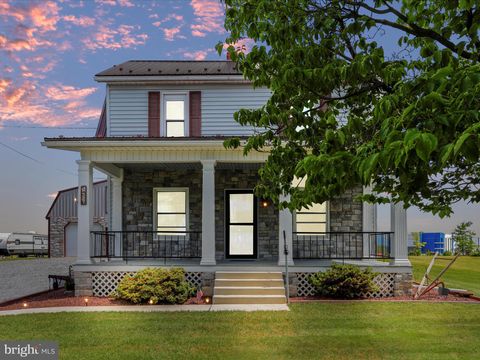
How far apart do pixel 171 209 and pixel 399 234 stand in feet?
23.0

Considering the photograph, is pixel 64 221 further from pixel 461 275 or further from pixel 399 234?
pixel 399 234

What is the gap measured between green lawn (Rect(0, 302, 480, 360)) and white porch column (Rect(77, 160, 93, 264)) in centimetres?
267

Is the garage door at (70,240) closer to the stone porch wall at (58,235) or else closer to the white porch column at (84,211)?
the stone porch wall at (58,235)

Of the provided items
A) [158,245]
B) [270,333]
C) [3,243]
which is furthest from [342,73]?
[3,243]

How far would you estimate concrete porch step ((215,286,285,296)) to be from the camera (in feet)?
35.0

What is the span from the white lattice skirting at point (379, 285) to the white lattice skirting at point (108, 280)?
8.72ft

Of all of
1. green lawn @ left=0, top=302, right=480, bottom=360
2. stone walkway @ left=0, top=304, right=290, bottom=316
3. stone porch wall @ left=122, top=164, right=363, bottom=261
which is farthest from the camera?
stone porch wall @ left=122, top=164, right=363, bottom=261

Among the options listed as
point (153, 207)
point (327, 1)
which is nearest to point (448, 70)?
point (327, 1)

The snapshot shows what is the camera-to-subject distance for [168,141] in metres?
11.4

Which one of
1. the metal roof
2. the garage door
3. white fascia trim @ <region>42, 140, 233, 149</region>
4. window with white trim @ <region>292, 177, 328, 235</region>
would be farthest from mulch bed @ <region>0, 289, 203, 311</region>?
the garage door

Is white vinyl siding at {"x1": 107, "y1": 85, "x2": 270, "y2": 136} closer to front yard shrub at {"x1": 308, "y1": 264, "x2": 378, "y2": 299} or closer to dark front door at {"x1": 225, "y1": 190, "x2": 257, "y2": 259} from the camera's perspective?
dark front door at {"x1": 225, "y1": 190, "x2": 257, "y2": 259}

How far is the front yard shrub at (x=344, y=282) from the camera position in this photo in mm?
10820

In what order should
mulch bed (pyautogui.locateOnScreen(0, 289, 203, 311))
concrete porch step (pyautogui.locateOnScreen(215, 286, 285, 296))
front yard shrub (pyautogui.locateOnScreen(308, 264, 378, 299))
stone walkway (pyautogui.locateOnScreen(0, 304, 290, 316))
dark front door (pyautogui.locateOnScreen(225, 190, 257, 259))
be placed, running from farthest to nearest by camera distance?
dark front door (pyautogui.locateOnScreen(225, 190, 257, 259)) < front yard shrub (pyautogui.locateOnScreen(308, 264, 378, 299)) < concrete porch step (pyautogui.locateOnScreen(215, 286, 285, 296)) < mulch bed (pyautogui.locateOnScreen(0, 289, 203, 311)) < stone walkway (pyautogui.locateOnScreen(0, 304, 290, 316))

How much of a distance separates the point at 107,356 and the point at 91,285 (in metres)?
5.57
